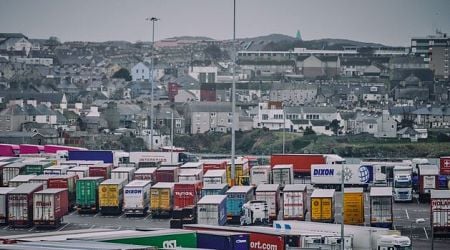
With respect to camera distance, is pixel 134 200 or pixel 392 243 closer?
pixel 392 243

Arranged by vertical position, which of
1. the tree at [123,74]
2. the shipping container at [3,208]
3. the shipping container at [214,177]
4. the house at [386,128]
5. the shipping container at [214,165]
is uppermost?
the tree at [123,74]

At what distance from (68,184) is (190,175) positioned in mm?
4391

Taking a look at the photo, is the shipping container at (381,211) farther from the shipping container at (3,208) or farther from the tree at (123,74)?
the tree at (123,74)

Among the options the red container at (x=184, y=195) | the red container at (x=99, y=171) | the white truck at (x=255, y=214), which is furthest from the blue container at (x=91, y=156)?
the white truck at (x=255, y=214)

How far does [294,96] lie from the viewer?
105 m

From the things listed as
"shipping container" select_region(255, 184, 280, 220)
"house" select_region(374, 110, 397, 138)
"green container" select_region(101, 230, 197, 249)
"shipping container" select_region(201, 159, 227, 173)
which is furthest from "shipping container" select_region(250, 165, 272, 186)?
"house" select_region(374, 110, 397, 138)

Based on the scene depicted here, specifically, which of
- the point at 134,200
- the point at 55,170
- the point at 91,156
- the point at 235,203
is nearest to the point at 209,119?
the point at 91,156

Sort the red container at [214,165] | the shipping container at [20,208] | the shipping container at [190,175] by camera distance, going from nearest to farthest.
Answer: the shipping container at [20,208] < the shipping container at [190,175] < the red container at [214,165]

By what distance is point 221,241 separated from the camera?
21.6 metres

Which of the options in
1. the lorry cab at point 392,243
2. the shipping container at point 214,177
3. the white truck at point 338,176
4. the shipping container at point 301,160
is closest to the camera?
the lorry cab at point 392,243

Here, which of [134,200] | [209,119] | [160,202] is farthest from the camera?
[209,119]

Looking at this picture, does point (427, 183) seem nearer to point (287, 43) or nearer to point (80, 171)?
point (80, 171)

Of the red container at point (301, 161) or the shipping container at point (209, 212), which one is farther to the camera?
the red container at point (301, 161)

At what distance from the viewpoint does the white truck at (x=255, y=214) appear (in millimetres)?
34375
